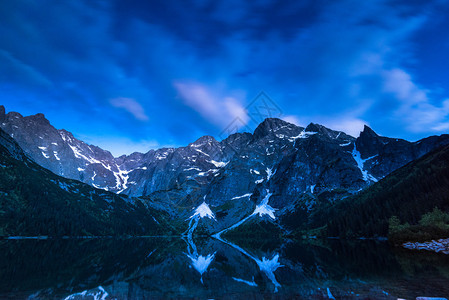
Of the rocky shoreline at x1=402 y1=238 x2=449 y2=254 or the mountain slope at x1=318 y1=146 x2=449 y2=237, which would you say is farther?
the mountain slope at x1=318 y1=146 x2=449 y2=237

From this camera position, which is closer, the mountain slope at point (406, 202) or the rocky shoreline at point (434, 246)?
the rocky shoreline at point (434, 246)

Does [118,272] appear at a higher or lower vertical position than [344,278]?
lower

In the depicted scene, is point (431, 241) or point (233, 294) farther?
point (431, 241)

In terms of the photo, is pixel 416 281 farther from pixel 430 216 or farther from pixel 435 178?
Result: pixel 435 178

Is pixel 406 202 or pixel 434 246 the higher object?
pixel 406 202

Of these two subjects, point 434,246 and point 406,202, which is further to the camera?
point 406,202

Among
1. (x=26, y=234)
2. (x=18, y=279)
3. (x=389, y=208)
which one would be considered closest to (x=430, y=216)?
(x=389, y=208)

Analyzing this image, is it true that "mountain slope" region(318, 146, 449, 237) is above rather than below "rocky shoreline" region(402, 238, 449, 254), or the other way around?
above

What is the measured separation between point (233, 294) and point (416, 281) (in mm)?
21418

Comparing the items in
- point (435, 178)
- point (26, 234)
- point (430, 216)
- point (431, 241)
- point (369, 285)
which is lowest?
point (26, 234)

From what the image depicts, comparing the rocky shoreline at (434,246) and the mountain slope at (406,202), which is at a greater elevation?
the mountain slope at (406,202)

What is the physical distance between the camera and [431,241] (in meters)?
75.6

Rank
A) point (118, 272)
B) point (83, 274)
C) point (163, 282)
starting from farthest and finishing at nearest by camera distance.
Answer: point (118, 272), point (83, 274), point (163, 282)

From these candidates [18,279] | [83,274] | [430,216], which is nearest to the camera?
[18,279]
